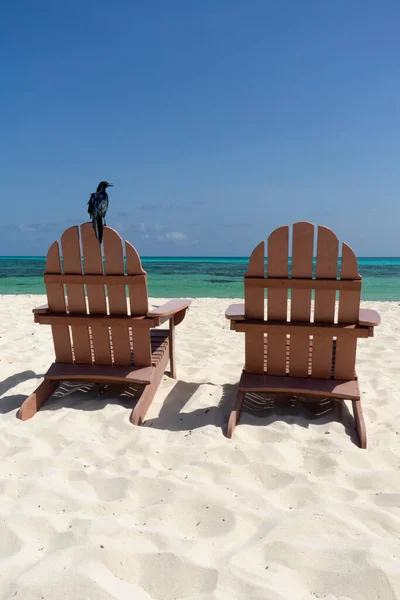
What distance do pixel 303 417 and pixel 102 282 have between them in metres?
1.93

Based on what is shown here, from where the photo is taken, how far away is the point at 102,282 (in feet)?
10.4

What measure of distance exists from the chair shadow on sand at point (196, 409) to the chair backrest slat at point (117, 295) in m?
0.37

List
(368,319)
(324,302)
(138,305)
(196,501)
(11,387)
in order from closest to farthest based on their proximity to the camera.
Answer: (196,501) < (368,319) < (324,302) < (138,305) < (11,387)

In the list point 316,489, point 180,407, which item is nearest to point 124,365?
point 180,407

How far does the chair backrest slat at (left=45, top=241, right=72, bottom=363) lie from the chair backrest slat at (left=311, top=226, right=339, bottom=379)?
2097mm

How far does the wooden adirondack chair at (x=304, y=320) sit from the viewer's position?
285cm

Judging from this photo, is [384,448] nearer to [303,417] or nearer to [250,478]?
[303,417]

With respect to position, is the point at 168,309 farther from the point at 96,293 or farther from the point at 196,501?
the point at 196,501

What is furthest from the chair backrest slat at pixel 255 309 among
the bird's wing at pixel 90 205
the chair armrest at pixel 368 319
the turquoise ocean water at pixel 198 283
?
the turquoise ocean water at pixel 198 283

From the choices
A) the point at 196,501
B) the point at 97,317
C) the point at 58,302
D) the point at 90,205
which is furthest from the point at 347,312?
the point at 58,302

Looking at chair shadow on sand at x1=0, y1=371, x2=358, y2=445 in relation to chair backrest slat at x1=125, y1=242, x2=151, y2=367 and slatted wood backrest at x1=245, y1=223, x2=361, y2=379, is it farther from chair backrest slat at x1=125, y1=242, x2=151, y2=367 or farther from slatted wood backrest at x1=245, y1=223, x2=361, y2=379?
chair backrest slat at x1=125, y1=242, x2=151, y2=367

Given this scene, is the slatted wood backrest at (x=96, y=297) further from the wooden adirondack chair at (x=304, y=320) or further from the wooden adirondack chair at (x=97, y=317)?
the wooden adirondack chair at (x=304, y=320)

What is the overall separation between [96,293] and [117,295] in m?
0.19

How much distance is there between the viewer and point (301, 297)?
2.97 metres
